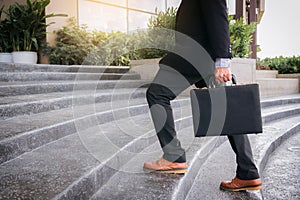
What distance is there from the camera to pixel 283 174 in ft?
9.27

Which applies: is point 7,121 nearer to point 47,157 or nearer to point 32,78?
point 47,157

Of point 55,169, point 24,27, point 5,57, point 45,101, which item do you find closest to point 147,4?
point 24,27

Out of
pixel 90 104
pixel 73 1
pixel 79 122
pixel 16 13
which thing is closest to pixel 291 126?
pixel 90 104

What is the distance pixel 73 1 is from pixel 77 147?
25.7 ft

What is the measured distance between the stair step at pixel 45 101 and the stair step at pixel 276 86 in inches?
145

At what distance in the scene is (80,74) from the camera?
517cm

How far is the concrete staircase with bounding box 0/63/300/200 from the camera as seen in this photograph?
1704 mm

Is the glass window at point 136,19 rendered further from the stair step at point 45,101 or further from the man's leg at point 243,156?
the man's leg at point 243,156

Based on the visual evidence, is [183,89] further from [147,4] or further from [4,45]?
[147,4]

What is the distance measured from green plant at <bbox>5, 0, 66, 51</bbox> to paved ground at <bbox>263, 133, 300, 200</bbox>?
5.70 metres

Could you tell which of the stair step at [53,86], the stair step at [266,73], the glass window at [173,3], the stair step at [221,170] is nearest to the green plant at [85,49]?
the stair step at [53,86]

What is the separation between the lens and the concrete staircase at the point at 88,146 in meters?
1.70

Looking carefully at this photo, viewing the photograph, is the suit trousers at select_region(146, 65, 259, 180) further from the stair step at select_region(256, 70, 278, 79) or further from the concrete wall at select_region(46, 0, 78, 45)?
the stair step at select_region(256, 70, 278, 79)

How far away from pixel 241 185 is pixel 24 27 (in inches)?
243
